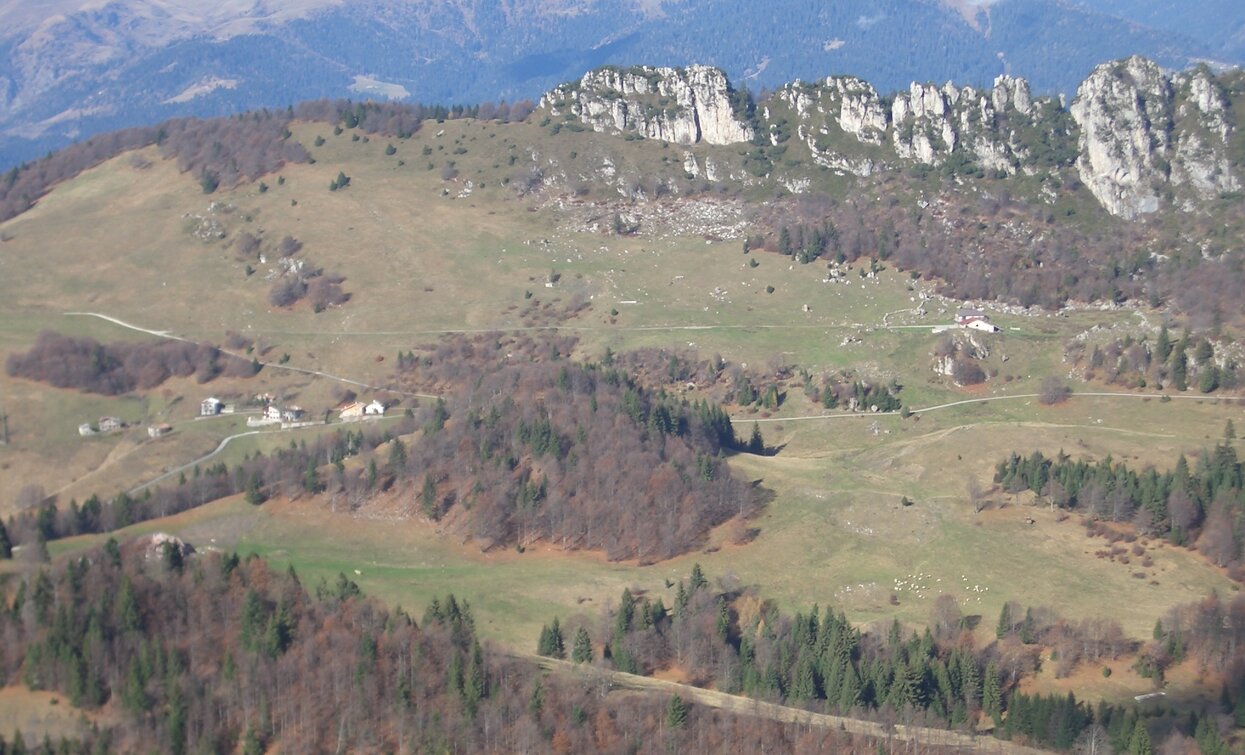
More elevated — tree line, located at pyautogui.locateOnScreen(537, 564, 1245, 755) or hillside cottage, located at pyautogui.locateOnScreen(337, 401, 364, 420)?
hillside cottage, located at pyautogui.locateOnScreen(337, 401, 364, 420)

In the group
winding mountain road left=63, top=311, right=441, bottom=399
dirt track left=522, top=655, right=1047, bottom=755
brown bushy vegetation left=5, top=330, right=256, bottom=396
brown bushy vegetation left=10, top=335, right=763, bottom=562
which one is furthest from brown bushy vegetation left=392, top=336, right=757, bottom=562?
brown bushy vegetation left=5, top=330, right=256, bottom=396

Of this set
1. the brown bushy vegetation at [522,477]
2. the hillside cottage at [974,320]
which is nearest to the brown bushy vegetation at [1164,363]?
the hillside cottage at [974,320]

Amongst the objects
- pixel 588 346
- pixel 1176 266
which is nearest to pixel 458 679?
pixel 588 346

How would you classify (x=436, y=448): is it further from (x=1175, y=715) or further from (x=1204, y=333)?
(x=1204, y=333)

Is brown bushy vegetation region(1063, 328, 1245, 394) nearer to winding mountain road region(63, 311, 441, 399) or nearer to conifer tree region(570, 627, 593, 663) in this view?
winding mountain road region(63, 311, 441, 399)

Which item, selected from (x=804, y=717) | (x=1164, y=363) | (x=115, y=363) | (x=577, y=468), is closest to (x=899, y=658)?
(x=804, y=717)

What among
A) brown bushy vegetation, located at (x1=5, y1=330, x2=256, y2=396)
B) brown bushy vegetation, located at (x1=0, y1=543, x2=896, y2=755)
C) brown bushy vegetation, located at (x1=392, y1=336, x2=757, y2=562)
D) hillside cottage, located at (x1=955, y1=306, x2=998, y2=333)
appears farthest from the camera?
hillside cottage, located at (x1=955, y1=306, x2=998, y2=333)

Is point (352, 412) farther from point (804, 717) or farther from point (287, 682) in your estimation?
point (804, 717)
